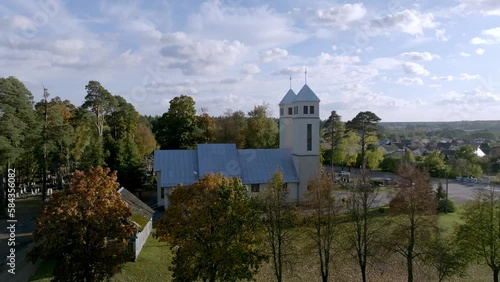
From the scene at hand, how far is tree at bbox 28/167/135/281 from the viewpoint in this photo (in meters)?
12.9

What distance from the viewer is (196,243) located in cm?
1352

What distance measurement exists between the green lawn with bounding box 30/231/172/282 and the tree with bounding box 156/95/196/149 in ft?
73.0

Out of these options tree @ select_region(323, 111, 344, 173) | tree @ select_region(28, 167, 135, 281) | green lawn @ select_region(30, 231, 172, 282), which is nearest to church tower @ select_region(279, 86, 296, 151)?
tree @ select_region(323, 111, 344, 173)

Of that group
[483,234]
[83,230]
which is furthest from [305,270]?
[83,230]

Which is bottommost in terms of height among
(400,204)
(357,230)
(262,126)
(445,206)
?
(445,206)

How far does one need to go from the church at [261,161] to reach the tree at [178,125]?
32.5ft

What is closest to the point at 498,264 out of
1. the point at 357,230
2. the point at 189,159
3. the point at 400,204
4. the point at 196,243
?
the point at 400,204

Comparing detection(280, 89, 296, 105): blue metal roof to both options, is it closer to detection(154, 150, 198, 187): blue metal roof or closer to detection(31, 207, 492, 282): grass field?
detection(154, 150, 198, 187): blue metal roof

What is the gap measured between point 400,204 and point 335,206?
9.45 ft

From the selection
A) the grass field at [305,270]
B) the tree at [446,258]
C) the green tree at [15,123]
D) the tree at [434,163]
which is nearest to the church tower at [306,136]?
the grass field at [305,270]

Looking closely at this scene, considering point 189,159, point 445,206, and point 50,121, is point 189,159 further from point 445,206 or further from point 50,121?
point 445,206

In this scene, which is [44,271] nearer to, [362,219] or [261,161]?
[362,219]

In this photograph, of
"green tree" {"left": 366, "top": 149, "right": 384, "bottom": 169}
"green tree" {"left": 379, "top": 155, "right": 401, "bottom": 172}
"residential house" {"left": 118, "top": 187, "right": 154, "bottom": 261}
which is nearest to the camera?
"residential house" {"left": 118, "top": 187, "right": 154, "bottom": 261}

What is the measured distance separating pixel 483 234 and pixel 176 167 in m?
22.8
